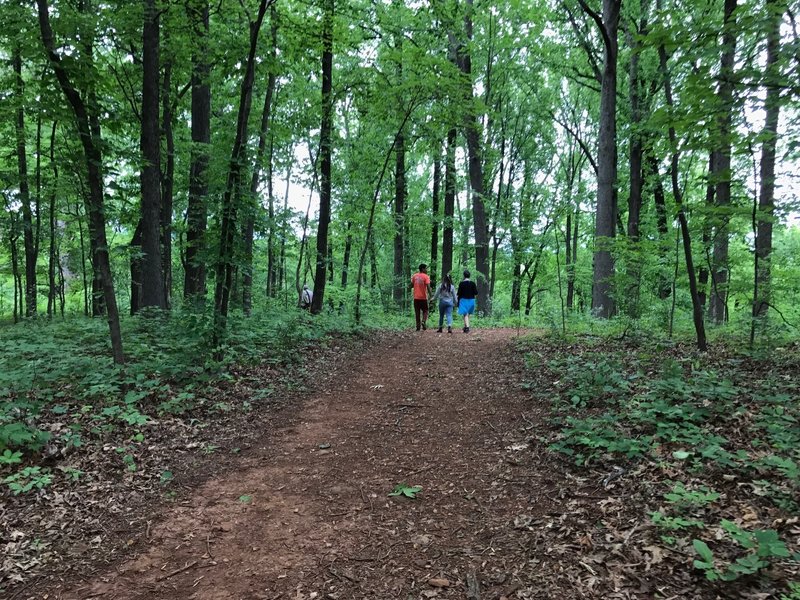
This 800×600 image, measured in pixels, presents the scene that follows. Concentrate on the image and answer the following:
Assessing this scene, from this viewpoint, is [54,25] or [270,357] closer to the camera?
[54,25]

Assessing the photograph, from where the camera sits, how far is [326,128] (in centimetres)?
1212

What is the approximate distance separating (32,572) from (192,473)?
145 centimetres

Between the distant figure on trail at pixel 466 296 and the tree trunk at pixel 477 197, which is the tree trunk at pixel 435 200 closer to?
the tree trunk at pixel 477 197

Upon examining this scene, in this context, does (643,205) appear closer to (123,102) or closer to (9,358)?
(123,102)

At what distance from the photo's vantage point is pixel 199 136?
1182cm

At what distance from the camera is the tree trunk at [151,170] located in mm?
8523

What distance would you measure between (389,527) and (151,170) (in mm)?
8771

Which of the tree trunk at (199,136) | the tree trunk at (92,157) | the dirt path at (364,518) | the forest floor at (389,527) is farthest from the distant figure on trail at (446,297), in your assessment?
the tree trunk at (92,157)

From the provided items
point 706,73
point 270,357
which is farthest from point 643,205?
point 270,357

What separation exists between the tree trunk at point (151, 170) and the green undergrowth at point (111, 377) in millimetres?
861

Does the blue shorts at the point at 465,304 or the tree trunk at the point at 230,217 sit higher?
the tree trunk at the point at 230,217

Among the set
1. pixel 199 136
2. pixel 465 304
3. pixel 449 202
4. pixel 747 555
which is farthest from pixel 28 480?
pixel 449 202

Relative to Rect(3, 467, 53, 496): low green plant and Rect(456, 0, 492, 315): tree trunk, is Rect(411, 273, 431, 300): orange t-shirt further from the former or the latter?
Rect(3, 467, 53, 496): low green plant

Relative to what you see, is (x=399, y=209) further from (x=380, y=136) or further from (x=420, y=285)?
(x=420, y=285)
